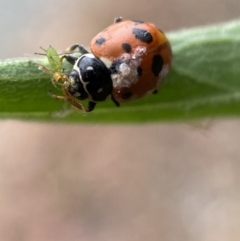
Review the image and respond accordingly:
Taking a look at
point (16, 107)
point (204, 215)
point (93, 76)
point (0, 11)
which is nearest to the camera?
point (16, 107)

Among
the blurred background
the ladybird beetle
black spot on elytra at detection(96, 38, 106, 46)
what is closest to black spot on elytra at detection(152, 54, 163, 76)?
the ladybird beetle

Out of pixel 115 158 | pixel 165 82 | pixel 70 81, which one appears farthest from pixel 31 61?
pixel 115 158

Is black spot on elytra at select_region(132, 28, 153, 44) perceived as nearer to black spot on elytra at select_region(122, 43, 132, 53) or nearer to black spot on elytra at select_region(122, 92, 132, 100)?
black spot on elytra at select_region(122, 43, 132, 53)

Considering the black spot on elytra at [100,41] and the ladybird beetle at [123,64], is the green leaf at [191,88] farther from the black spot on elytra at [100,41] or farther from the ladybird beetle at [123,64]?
the black spot on elytra at [100,41]

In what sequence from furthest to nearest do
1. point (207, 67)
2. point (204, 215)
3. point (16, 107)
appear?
1. point (204, 215)
2. point (207, 67)
3. point (16, 107)

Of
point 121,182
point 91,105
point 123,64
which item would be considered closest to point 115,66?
point 123,64

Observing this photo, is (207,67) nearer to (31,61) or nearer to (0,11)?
(31,61)

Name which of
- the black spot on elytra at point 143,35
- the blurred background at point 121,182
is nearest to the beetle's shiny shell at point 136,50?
the black spot on elytra at point 143,35

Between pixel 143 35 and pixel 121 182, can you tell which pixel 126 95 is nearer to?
pixel 143 35
